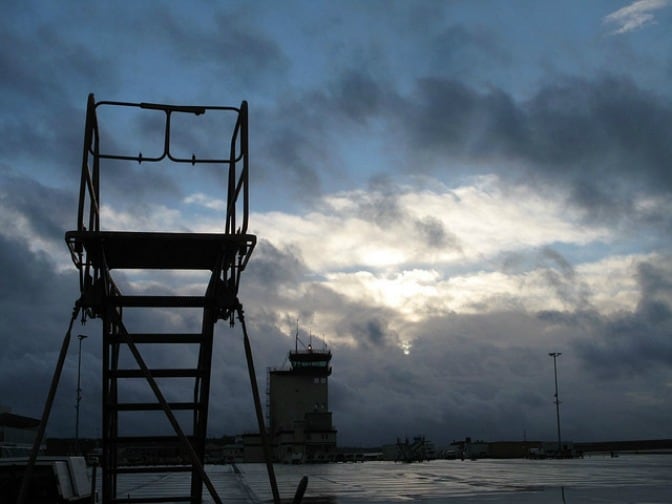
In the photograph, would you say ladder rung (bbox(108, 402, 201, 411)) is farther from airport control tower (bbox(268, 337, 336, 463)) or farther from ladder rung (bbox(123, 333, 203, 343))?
airport control tower (bbox(268, 337, 336, 463))

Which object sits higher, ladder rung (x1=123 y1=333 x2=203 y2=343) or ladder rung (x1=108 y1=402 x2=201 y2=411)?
ladder rung (x1=123 y1=333 x2=203 y2=343)

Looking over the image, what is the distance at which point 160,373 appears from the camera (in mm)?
10570

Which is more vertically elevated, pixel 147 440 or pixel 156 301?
pixel 156 301

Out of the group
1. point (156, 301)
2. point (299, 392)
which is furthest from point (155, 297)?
point (299, 392)

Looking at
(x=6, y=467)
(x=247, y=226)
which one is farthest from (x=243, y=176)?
(x=6, y=467)

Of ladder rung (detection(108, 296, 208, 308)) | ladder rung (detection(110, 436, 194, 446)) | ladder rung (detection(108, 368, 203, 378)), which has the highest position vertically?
ladder rung (detection(108, 296, 208, 308))

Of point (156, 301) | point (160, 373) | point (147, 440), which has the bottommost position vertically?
point (147, 440)

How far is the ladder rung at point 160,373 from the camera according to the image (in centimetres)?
1035

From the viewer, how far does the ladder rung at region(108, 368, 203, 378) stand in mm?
10349

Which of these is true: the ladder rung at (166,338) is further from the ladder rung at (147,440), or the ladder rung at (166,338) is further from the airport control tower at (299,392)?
the airport control tower at (299,392)

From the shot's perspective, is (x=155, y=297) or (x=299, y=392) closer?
(x=155, y=297)

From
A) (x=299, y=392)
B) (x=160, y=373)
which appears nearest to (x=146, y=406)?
(x=160, y=373)

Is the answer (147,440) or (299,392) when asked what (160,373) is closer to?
(147,440)

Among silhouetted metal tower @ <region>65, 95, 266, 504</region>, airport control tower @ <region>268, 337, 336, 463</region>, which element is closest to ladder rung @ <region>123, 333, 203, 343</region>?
silhouetted metal tower @ <region>65, 95, 266, 504</region>
